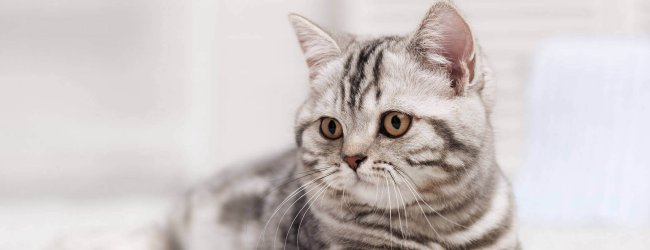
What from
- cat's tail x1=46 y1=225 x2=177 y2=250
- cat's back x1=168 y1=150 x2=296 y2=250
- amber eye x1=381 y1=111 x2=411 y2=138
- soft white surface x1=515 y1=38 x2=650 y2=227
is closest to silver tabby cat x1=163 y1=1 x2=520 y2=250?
amber eye x1=381 y1=111 x2=411 y2=138

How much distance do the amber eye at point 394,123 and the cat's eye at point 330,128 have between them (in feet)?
0.24

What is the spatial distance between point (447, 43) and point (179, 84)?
243cm

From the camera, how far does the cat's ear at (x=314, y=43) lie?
4.08 ft

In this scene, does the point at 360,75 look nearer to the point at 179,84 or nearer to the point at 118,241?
the point at 118,241

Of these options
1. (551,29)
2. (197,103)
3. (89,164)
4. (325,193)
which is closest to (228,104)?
(197,103)

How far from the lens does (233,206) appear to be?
1.57 metres

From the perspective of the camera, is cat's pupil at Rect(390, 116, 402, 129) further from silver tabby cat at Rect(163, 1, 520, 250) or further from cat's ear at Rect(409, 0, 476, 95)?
cat's ear at Rect(409, 0, 476, 95)

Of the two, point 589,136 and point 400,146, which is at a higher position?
point 400,146

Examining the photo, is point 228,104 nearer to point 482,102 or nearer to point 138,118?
point 138,118

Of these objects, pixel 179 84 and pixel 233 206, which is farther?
pixel 179 84

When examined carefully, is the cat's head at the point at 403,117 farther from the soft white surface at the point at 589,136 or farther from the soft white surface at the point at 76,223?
the soft white surface at the point at 589,136

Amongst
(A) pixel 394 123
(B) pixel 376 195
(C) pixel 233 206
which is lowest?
(C) pixel 233 206

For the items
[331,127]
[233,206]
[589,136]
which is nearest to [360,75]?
[331,127]

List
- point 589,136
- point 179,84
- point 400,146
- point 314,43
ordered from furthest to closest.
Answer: point 179,84 → point 589,136 → point 314,43 → point 400,146
